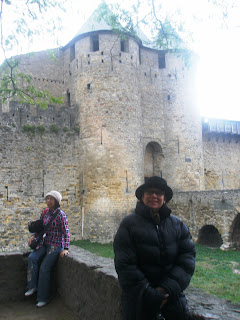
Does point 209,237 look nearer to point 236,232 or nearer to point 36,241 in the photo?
point 236,232

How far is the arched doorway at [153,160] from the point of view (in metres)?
17.9

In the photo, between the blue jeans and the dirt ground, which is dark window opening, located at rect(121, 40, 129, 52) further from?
the dirt ground

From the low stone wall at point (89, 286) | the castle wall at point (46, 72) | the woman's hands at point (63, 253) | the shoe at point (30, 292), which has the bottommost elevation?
the shoe at point (30, 292)

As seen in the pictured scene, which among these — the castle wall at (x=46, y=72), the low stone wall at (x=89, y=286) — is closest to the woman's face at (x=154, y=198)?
the low stone wall at (x=89, y=286)

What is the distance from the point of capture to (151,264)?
267 cm

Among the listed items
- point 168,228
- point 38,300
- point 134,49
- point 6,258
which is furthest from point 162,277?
point 134,49

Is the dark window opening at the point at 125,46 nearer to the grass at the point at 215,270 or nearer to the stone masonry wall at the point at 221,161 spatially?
the stone masonry wall at the point at 221,161

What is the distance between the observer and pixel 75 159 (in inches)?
601

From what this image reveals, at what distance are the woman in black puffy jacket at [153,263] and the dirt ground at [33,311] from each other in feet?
5.73

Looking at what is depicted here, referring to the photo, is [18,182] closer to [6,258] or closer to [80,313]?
[6,258]

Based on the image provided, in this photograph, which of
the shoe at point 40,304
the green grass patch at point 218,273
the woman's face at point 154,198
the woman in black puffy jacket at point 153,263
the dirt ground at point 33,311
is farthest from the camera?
the green grass patch at point 218,273

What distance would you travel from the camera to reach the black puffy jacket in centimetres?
255

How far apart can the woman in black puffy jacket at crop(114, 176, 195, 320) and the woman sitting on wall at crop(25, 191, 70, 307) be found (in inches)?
80.6

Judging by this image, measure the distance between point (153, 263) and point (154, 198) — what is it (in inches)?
21.5
